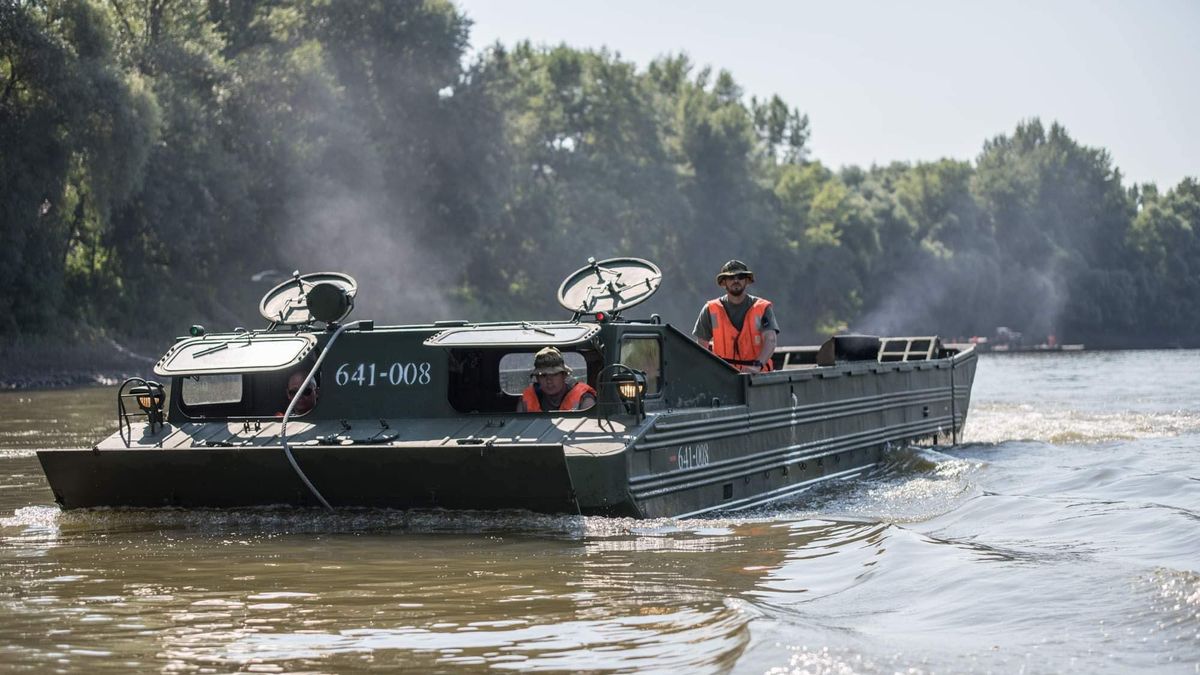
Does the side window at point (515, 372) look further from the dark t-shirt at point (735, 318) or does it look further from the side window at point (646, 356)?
the dark t-shirt at point (735, 318)

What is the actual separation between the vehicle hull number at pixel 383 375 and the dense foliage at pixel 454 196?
23439 mm

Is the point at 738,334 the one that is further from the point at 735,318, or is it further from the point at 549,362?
the point at 549,362

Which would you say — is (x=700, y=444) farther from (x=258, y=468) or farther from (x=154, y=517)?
(x=154, y=517)

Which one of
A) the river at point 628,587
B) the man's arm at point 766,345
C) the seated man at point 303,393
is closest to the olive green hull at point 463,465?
the river at point 628,587

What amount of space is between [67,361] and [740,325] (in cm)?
2574

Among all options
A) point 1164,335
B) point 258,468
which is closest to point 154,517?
A: point 258,468

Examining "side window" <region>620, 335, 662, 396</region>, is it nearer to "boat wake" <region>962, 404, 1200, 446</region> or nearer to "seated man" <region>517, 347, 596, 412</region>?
"seated man" <region>517, 347, 596, 412</region>

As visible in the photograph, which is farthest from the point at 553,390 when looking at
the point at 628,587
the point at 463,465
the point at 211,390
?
the point at 628,587

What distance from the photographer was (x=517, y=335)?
37.0ft

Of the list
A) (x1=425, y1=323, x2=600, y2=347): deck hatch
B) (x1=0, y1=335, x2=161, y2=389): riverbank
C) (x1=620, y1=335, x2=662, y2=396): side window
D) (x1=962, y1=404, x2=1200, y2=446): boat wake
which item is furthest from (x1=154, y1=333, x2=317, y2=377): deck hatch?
(x1=0, y1=335, x2=161, y2=389): riverbank

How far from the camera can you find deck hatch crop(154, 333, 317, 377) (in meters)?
11.6

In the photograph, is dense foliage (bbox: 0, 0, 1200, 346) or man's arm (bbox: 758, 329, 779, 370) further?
dense foliage (bbox: 0, 0, 1200, 346)

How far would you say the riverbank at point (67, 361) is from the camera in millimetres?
34156

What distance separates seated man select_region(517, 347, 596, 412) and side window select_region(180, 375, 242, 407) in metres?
2.34
